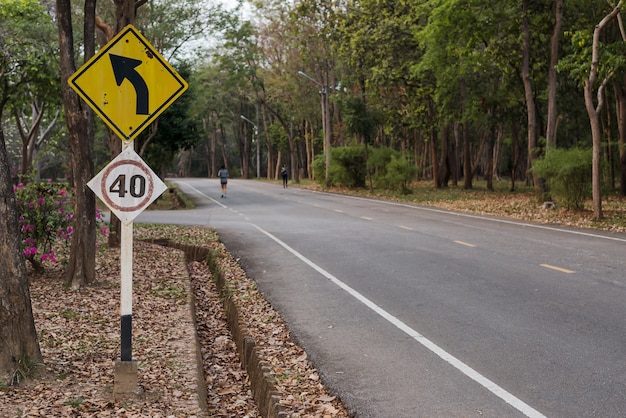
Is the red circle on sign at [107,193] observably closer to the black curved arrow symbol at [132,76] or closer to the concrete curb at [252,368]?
the black curved arrow symbol at [132,76]

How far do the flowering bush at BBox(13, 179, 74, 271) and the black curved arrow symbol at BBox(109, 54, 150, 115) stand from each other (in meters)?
5.99

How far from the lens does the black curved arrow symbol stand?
5859 millimetres

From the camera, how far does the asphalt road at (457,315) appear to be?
5793mm

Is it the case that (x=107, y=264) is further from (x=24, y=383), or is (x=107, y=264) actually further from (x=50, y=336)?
Answer: (x=24, y=383)

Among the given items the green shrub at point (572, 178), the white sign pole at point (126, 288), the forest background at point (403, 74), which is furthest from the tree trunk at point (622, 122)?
the white sign pole at point (126, 288)

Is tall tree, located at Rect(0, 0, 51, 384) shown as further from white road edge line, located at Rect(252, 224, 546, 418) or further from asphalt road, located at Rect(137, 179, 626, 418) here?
white road edge line, located at Rect(252, 224, 546, 418)

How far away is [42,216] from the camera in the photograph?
11.3m

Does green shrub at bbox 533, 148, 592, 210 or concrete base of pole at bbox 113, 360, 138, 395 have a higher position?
green shrub at bbox 533, 148, 592, 210

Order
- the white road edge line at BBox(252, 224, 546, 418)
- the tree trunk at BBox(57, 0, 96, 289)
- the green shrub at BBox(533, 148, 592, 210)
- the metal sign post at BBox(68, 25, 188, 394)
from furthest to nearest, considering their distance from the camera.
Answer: the green shrub at BBox(533, 148, 592, 210), the tree trunk at BBox(57, 0, 96, 289), the metal sign post at BBox(68, 25, 188, 394), the white road edge line at BBox(252, 224, 546, 418)

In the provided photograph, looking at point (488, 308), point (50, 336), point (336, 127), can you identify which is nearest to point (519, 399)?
point (488, 308)

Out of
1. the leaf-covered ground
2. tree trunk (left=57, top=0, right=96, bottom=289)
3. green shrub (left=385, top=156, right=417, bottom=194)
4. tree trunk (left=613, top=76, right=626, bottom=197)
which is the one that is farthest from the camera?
green shrub (left=385, top=156, right=417, bottom=194)

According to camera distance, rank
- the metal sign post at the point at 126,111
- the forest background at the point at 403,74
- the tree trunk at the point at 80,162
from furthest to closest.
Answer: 1. the forest background at the point at 403,74
2. the tree trunk at the point at 80,162
3. the metal sign post at the point at 126,111

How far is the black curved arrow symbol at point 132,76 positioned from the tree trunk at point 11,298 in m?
1.14

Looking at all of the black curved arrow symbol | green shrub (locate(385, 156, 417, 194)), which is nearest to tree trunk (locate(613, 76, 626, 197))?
green shrub (locate(385, 156, 417, 194))
